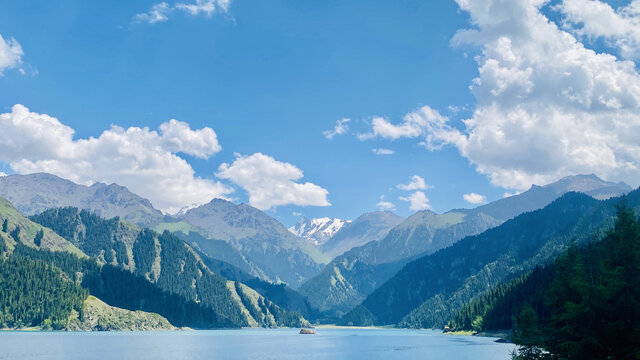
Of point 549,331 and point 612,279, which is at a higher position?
point 612,279

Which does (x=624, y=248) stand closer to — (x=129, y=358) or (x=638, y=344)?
(x=638, y=344)

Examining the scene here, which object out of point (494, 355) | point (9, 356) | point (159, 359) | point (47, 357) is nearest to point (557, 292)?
point (494, 355)

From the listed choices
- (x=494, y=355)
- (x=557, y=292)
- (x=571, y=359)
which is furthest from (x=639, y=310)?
(x=494, y=355)

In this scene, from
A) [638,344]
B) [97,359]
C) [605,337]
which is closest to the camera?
[638,344]

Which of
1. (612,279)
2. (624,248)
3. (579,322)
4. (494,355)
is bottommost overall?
(494,355)

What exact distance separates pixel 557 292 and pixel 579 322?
82.1 ft

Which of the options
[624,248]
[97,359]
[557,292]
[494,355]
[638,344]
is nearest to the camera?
[638,344]

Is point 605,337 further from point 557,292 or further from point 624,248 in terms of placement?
point 557,292

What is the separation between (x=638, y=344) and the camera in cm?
6047

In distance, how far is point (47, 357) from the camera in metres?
132

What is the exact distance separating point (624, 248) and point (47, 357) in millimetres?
123964

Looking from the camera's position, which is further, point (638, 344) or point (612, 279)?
point (612, 279)

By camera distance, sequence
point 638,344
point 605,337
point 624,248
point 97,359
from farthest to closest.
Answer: point 97,359 → point 624,248 → point 605,337 → point 638,344

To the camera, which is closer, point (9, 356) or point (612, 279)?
point (612, 279)
